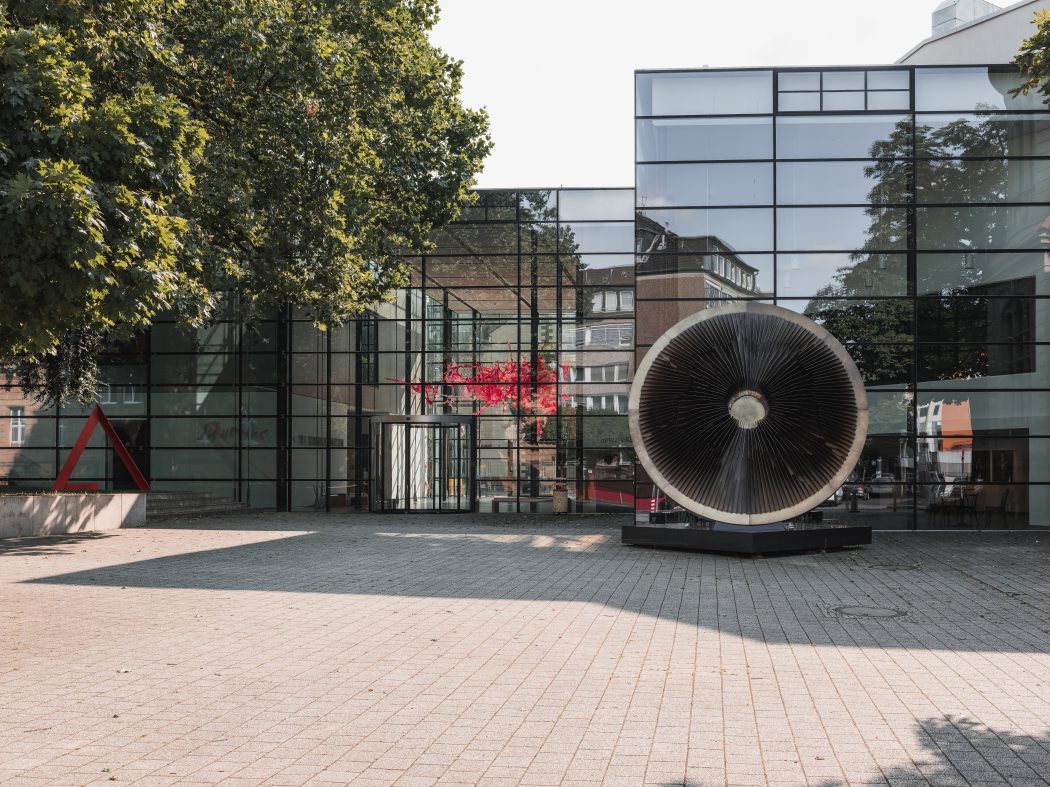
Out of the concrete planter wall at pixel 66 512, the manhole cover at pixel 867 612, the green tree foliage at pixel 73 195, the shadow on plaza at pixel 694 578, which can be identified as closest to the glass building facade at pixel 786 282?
the shadow on plaza at pixel 694 578

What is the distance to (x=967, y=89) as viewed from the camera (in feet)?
80.6

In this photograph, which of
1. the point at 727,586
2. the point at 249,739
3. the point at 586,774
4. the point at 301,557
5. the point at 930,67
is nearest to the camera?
the point at 586,774

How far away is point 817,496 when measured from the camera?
1633 cm

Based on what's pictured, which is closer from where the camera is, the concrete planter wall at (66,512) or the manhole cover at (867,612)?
the manhole cover at (867,612)

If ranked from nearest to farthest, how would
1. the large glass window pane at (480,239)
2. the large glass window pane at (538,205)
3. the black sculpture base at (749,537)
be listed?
the black sculpture base at (749,537) → the large glass window pane at (538,205) → the large glass window pane at (480,239)

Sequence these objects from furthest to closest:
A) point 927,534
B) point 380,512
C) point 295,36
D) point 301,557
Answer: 1. point 380,512
2. point 927,534
3. point 295,36
4. point 301,557

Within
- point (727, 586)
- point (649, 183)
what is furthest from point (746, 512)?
point (649, 183)

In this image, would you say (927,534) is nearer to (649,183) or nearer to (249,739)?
(649,183)

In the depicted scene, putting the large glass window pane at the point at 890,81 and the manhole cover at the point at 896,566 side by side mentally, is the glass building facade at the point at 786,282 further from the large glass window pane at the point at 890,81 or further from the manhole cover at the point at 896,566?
the manhole cover at the point at 896,566

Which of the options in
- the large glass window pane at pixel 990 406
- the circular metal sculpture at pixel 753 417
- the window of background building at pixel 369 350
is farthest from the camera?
the window of background building at pixel 369 350

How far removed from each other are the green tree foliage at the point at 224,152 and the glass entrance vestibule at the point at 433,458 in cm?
569

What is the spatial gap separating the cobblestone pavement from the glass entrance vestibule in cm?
1260

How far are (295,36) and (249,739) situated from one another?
14.8m

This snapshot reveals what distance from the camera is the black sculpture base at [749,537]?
53.5 feet
